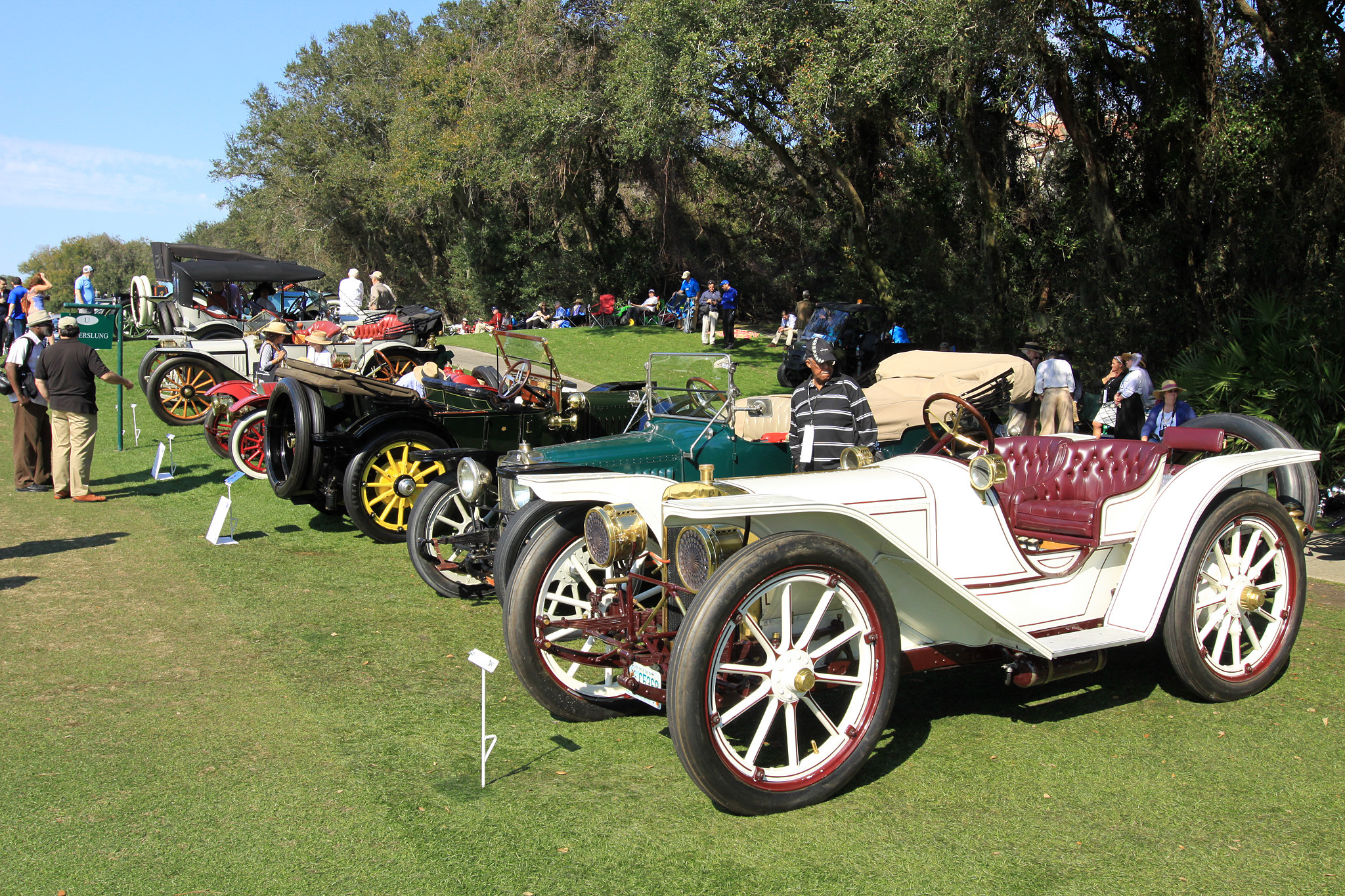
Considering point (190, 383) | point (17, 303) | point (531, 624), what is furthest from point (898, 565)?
point (17, 303)

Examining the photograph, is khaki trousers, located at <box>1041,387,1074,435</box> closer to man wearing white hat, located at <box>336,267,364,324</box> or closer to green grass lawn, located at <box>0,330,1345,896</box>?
green grass lawn, located at <box>0,330,1345,896</box>

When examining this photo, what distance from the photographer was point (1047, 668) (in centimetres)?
408

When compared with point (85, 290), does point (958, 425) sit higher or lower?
lower

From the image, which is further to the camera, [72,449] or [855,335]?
[855,335]

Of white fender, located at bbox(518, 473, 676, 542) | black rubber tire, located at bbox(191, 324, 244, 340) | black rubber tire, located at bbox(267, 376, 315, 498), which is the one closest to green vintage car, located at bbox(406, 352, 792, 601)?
white fender, located at bbox(518, 473, 676, 542)

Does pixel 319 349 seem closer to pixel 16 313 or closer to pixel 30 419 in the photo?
pixel 30 419

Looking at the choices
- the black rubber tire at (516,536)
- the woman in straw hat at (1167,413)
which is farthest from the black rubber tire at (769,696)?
the woman in straw hat at (1167,413)

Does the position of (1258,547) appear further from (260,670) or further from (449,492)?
(260,670)

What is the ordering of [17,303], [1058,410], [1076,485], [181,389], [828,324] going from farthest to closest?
[17,303], [828,324], [181,389], [1058,410], [1076,485]

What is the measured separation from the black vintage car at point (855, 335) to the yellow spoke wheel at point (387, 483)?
990cm

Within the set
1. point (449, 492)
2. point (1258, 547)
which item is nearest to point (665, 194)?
point (449, 492)

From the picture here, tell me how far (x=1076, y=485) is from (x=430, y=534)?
13.7 feet

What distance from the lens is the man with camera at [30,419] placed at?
9797 millimetres

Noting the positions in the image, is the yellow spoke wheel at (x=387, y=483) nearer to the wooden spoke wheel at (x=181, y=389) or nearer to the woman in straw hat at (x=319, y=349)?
the woman in straw hat at (x=319, y=349)
